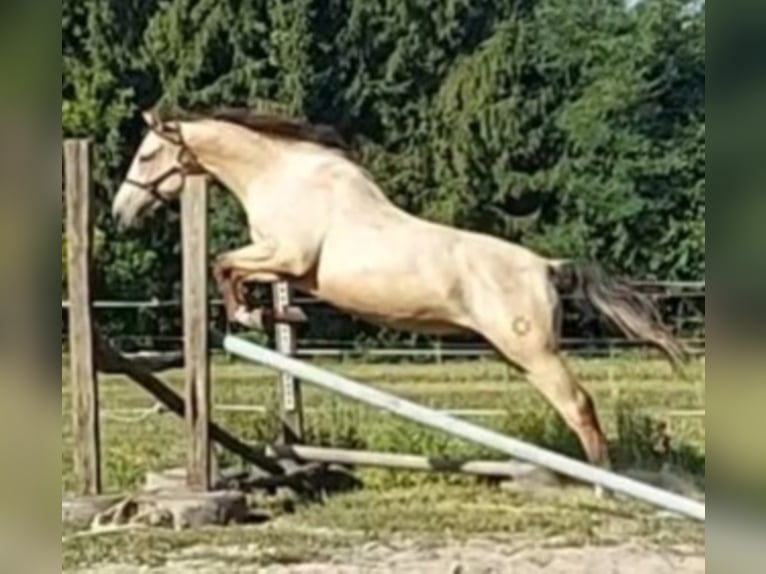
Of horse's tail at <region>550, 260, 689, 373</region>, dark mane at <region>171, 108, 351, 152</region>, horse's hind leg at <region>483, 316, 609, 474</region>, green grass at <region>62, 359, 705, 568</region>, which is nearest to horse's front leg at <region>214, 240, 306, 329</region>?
green grass at <region>62, 359, 705, 568</region>

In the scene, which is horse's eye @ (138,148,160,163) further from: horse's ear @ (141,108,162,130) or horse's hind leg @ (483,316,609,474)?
horse's hind leg @ (483,316,609,474)

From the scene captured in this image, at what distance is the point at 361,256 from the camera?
313 cm

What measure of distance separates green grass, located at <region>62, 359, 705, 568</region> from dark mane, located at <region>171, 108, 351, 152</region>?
1.47 ft

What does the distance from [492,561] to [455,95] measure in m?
0.93

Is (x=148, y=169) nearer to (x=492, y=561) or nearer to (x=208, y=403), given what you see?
(x=208, y=403)

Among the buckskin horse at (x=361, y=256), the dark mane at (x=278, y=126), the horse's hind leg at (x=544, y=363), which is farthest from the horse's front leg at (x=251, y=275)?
the horse's hind leg at (x=544, y=363)

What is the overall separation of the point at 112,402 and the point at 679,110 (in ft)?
4.09

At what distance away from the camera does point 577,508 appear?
3.12 m

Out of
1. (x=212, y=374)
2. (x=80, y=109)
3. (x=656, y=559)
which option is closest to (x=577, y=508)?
(x=656, y=559)

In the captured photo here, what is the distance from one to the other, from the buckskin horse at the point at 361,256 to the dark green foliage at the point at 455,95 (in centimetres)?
4

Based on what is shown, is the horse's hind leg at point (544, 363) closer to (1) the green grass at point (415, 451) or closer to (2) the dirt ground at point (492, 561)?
(1) the green grass at point (415, 451)

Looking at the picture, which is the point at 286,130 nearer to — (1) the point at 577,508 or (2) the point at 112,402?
(2) the point at 112,402

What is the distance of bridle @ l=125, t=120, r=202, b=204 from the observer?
312 centimetres

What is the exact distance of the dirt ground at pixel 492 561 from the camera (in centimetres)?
311
